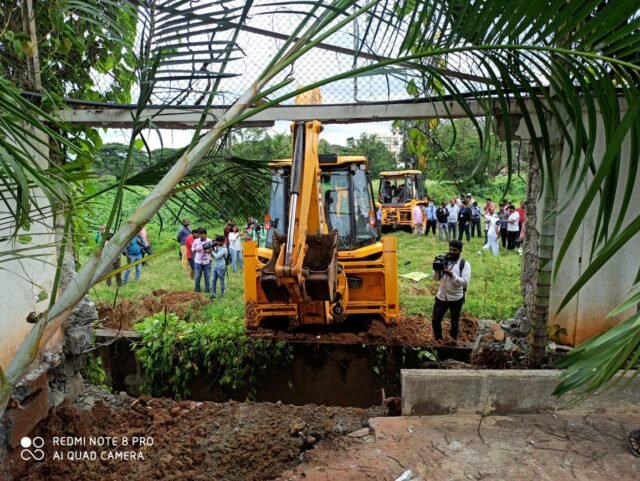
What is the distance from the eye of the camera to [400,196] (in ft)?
67.9

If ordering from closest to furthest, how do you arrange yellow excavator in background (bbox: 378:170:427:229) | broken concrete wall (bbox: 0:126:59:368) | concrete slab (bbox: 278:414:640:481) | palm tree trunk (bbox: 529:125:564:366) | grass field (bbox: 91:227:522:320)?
concrete slab (bbox: 278:414:640:481) → palm tree trunk (bbox: 529:125:564:366) → broken concrete wall (bbox: 0:126:59:368) → grass field (bbox: 91:227:522:320) → yellow excavator in background (bbox: 378:170:427:229)

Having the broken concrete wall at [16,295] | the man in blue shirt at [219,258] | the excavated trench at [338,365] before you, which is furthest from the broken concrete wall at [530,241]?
the man in blue shirt at [219,258]

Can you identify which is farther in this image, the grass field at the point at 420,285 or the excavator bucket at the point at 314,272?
the grass field at the point at 420,285

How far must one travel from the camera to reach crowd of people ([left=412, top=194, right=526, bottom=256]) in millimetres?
14781

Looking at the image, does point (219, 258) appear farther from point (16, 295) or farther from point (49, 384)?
point (16, 295)

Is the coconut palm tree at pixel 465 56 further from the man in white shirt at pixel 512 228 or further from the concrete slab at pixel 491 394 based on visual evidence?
the man in white shirt at pixel 512 228

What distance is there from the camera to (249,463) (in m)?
4.05

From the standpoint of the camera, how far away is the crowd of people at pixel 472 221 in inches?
582

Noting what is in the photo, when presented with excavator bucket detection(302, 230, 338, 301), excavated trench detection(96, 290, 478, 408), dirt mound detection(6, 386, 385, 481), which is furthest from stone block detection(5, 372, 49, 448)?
excavator bucket detection(302, 230, 338, 301)

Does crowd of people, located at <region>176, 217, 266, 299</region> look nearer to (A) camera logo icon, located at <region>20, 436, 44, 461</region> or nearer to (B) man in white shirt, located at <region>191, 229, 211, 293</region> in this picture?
(B) man in white shirt, located at <region>191, 229, 211, 293</region>

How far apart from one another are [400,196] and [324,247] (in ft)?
50.8

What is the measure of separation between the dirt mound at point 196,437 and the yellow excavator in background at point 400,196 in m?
15.4

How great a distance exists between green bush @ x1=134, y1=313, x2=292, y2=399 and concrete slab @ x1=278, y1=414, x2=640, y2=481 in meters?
3.10

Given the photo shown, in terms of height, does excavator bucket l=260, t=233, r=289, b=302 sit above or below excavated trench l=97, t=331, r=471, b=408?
above
